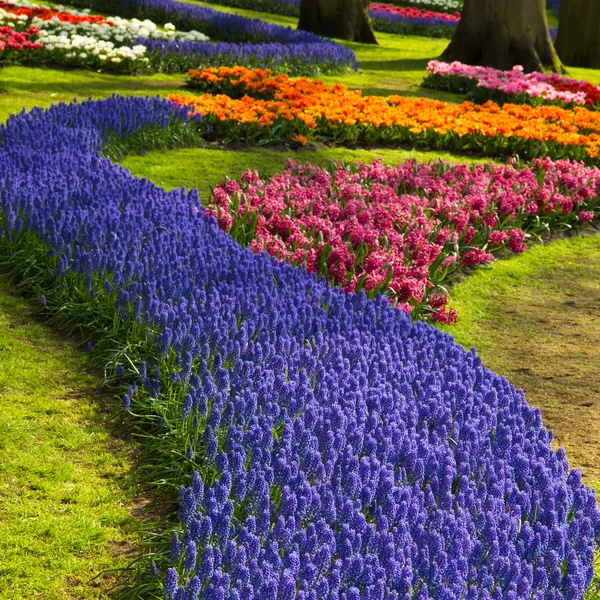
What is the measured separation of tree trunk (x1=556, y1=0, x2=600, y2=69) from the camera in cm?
2323

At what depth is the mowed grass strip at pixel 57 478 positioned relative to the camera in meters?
3.90

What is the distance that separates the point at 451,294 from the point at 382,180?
2.18 meters

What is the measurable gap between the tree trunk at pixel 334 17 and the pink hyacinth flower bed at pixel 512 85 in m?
6.61

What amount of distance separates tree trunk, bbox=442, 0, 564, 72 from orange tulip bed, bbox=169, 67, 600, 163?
5059 millimetres

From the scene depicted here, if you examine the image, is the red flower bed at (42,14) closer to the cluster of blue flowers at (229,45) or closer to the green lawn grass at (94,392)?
the cluster of blue flowers at (229,45)

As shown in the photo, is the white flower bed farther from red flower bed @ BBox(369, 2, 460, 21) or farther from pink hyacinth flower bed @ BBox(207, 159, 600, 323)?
red flower bed @ BBox(369, 2, 460, 21)

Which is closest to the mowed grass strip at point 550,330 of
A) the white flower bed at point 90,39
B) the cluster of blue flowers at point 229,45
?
the white flower bed at point 90,39

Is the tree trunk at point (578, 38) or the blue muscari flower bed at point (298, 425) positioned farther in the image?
the tree trunk at point (578, 38)

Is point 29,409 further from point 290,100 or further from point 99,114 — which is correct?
point 290,100

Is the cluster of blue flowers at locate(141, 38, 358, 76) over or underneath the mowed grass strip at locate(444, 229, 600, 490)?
over

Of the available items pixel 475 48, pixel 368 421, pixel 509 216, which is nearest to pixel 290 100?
pixel 509 216

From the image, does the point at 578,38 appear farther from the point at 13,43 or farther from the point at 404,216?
the point at 404,216

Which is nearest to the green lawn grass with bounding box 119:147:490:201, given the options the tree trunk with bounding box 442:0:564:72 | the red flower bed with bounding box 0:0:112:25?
the tree trunk with bounding box 442:0:564:72

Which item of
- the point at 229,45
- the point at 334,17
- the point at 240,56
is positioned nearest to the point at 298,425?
the point at 240,56
